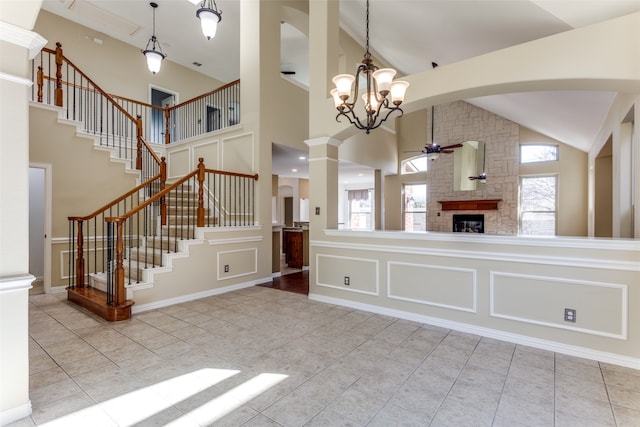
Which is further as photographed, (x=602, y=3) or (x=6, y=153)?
(x=602, y=3)

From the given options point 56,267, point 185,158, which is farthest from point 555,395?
point 185,158

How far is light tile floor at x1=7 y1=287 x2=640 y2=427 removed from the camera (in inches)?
76.6

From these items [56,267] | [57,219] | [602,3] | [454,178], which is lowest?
[56,267]

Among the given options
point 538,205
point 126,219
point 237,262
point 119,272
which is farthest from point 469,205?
point 119,272

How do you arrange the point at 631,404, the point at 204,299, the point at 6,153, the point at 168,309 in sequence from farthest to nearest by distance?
the point at 204,299 < the point at 168,309 < the point at 631,404 < the point at 6,153

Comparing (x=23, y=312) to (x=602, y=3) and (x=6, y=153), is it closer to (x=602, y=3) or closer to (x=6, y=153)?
(x=6, y=153)

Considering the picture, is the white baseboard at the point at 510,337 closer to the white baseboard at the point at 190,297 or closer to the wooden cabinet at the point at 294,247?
the white baseboard at the point at 190,297

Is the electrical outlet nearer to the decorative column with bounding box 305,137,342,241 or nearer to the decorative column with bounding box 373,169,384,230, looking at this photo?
the decorative column with bounding box 305,137,342,241

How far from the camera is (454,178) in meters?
9.19

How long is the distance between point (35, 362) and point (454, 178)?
376 inches

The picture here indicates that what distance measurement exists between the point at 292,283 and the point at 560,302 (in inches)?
156

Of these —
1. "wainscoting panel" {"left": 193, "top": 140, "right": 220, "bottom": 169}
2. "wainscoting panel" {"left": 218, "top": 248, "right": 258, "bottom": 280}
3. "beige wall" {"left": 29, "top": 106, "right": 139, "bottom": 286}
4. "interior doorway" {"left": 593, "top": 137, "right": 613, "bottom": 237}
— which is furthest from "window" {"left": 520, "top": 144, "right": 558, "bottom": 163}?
"beige wall" {"left": 29, "top": 106, "right": 139, "bottom": 286}

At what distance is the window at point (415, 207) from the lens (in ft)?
33.4

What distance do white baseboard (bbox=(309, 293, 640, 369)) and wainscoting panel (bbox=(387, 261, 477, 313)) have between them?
183mm
